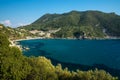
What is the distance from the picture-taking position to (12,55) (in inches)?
2520

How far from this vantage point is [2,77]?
57531 mm

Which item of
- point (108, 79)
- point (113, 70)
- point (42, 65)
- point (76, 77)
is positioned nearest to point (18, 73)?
point (42, 65)

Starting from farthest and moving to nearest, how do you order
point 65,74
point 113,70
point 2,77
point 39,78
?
point 113,70
point 65,74
point 39,78
point 2,77

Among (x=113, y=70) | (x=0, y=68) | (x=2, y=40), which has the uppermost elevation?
(x=2, y=40)

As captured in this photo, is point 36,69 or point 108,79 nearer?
point 108,79

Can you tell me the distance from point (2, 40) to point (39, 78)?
16.1 m

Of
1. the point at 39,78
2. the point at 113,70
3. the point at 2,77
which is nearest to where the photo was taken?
the point at 2,77

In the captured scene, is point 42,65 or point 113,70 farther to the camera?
point 113,70

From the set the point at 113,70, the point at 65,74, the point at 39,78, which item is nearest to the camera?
the point at 39,78

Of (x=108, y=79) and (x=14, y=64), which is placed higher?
(x=14, y=64)

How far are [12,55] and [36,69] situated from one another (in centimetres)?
770

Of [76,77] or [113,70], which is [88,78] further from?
[113,70]

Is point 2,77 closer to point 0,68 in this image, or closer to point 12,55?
point 0,68

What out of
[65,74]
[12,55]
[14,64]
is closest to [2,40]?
[12,55]
